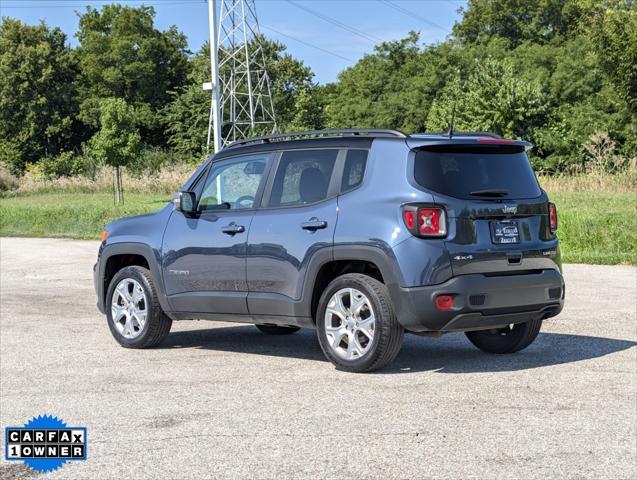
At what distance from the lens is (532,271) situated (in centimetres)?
852

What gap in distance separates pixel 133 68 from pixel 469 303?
271 ft

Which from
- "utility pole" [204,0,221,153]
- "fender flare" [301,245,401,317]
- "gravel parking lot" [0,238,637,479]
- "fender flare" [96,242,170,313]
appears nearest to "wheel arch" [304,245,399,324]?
"fender flare" [301,245,401,317]

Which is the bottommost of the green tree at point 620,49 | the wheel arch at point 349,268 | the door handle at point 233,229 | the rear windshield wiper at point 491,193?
the wheel arch at point 349,268

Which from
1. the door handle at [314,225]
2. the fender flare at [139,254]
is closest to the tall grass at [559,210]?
the fender flare at [139,254]

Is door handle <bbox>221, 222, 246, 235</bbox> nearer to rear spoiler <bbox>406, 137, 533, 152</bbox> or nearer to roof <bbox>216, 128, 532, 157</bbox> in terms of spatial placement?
roof <bbox>216, 128, 532, 157</bbox>

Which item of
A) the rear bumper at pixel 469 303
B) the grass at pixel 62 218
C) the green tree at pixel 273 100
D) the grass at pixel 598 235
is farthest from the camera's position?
the green tree at pixel 273 100

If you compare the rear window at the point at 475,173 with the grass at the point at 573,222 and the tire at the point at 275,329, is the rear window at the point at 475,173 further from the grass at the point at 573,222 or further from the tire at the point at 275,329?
the grass at the point at 573,222

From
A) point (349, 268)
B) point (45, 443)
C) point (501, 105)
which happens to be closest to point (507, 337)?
point (349, 268)

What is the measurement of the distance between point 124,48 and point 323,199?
270 ft

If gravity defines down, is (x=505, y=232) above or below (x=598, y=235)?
above

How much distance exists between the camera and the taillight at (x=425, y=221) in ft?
26.2

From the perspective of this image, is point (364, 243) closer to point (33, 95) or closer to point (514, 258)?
point (514, 258)

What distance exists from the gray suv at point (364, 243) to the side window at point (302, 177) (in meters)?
0.01

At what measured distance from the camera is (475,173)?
8.46 meters
